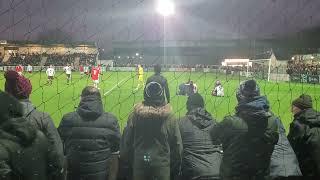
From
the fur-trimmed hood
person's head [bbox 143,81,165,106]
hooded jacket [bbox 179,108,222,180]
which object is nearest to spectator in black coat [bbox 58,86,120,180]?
the fur-trimmed hood

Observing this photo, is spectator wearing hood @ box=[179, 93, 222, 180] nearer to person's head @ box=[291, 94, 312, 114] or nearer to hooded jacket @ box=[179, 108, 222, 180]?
hooded jacket @ box=[179, 108, 222, 180]

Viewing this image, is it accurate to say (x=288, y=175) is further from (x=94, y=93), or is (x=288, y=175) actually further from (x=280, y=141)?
(x=94, y=93)

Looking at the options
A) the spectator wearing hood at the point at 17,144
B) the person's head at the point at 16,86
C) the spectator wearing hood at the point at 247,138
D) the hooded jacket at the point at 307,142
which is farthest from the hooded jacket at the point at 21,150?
the hooded jacket at the point at 307,142

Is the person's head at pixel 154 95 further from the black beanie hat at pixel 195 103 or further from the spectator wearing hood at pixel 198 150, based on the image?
the black beanie hat at pixel 195 103

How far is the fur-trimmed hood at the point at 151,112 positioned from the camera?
15.2ft

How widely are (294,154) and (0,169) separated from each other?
3.58m

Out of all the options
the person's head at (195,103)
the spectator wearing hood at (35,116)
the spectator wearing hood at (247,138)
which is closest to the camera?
the spectator wearing hood at (35,116)

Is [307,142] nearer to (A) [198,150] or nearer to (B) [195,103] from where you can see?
(A) [198,150]

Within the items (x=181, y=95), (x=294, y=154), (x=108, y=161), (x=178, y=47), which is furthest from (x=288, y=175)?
(x=178, y=47)

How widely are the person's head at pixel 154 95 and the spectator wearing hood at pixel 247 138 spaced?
723mm

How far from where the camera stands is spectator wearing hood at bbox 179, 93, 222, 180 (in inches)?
199

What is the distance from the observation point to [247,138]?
4.53 metres

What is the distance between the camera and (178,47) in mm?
57188

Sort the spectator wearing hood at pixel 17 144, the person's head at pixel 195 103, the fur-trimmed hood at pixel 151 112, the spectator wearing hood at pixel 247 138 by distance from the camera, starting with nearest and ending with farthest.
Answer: the spectator wearing hood at pixel 17 144 < the spectator wearing hood at pixel 247 138 < the fur-trimmed hood at pixel 151 112 < the person's head at pixel 195 103
